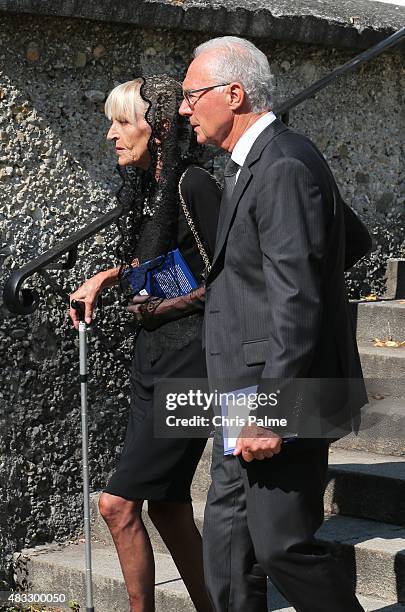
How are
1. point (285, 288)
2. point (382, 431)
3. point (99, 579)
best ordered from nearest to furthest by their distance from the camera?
point (285, 288), point (99, 579), point (382, 431)

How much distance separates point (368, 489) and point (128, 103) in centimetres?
190

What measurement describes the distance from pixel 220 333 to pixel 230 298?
0.11 metres

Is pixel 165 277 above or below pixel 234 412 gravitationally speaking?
above

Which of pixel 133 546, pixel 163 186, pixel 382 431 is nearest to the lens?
pixel 163 186

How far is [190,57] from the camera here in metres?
6.01

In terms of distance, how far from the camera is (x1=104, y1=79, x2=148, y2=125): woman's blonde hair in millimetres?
4305

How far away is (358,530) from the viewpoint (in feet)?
16.4

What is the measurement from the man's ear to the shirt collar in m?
0.07

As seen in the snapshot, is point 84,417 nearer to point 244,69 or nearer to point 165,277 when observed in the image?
point 165,277

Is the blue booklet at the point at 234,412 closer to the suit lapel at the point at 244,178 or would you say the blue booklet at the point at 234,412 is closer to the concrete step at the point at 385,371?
the suit lapel at the point at 244,178

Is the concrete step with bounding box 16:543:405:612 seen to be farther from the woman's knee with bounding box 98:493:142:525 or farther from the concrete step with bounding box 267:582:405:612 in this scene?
the woman's knee with bounding box 98:493:142:525

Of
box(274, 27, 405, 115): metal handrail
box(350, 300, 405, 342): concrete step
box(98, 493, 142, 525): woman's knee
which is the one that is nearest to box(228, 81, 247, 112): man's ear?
box(98, 493, 142, 525): woman's knee

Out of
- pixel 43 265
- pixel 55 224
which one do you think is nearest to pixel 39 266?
pixel 43 265

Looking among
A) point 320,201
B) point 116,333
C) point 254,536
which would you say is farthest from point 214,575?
point 116,333
